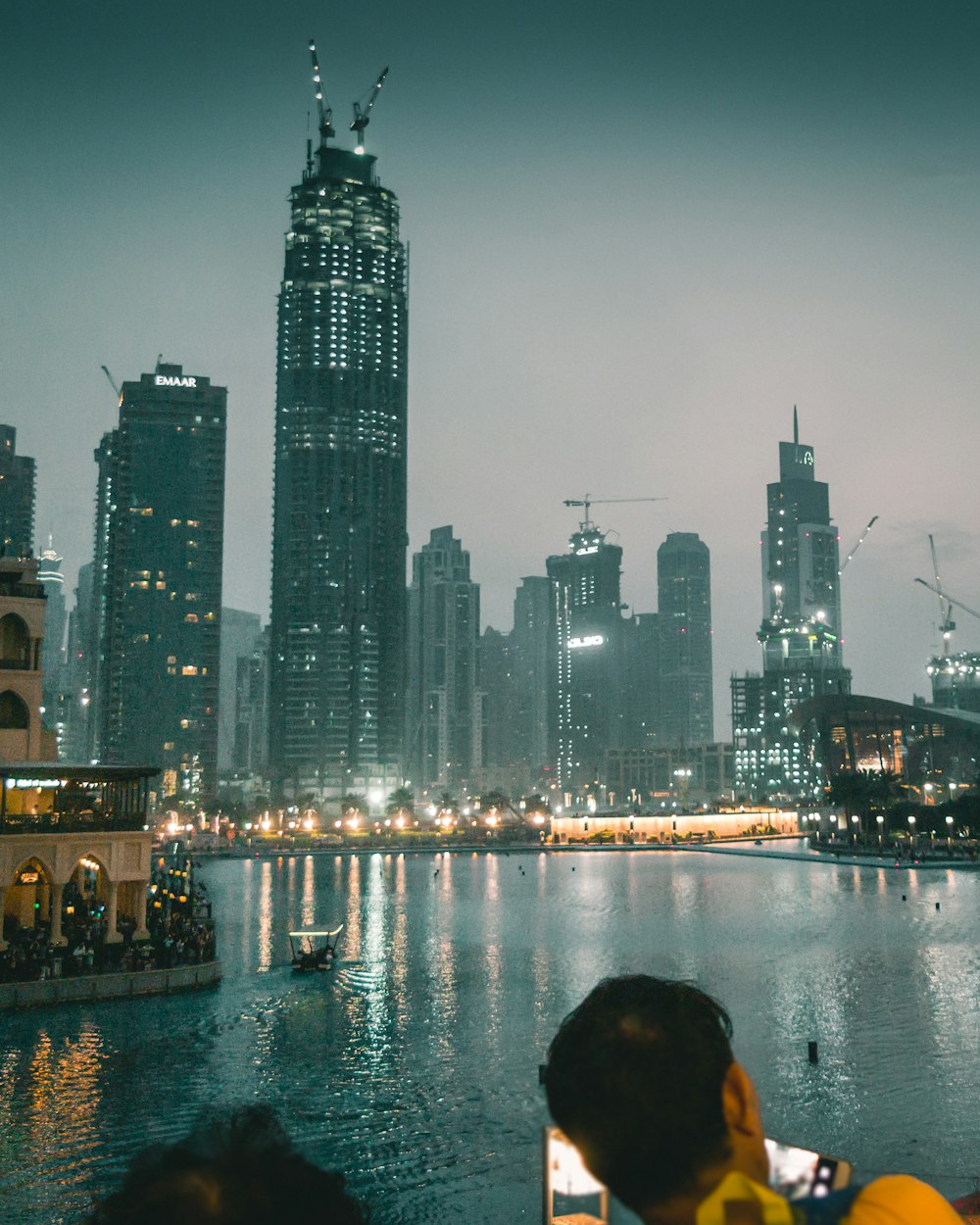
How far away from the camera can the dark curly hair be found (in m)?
2.80

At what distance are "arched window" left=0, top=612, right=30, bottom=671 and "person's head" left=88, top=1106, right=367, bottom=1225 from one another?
55485mm

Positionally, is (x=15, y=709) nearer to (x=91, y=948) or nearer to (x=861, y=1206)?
(x=91, y=948)

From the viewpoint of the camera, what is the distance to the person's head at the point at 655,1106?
2.79 m

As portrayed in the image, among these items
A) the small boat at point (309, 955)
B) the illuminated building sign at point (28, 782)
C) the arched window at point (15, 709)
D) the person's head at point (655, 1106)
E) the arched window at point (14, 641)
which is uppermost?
the arched window at point (14, 641)

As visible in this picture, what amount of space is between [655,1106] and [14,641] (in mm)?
56493

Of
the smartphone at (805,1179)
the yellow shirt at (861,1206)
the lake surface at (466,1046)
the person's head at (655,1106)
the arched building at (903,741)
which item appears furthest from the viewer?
the arched building at (903,741)

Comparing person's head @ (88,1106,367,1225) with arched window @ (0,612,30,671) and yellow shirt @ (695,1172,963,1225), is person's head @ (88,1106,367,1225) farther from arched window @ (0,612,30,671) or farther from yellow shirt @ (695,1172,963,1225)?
arched window @ (0,612,30,671)

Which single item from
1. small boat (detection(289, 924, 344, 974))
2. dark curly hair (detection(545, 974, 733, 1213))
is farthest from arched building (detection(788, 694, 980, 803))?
dark curly hair (detection(545, 974, 733, 1213))

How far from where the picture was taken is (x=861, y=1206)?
2.56 metres

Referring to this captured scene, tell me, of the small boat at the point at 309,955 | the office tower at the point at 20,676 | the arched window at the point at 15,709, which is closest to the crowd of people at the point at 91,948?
the small boat at the point at 309,955

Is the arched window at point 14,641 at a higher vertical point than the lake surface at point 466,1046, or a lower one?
higher

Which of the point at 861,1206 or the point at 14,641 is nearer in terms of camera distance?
the point at 861,1206

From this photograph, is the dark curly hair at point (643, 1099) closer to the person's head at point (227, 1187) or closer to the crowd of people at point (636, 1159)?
the crowd of people at point (636, 1159)

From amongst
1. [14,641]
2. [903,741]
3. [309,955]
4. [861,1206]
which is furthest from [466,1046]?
[903,741]
